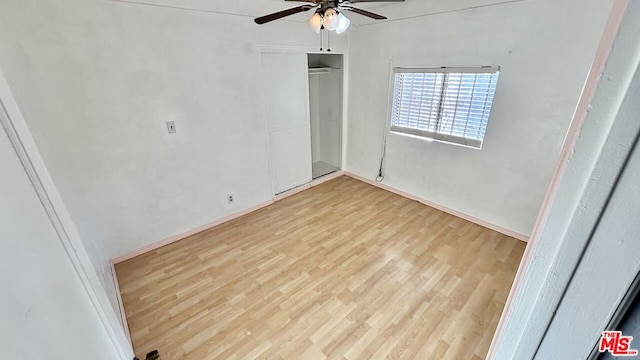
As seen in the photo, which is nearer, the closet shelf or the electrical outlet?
the electrical outlet

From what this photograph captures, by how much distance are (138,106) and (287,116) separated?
1.77m

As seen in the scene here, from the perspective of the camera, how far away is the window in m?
2.74

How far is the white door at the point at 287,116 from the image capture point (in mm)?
3293

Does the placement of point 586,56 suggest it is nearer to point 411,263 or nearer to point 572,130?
point 411,263

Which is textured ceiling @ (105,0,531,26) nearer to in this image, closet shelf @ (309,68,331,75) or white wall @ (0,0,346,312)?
white wall @ (0,0,346,312)

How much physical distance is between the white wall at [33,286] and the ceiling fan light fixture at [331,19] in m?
1.78

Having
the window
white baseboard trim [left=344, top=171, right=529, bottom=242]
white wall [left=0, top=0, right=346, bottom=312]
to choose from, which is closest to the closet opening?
white baseboard trim [left=344, top=171, right=529, bottom=242]

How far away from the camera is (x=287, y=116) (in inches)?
141

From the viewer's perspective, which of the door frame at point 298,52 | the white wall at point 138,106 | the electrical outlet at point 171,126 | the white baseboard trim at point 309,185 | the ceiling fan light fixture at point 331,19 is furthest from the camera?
the white baseboard trim at point 309,185

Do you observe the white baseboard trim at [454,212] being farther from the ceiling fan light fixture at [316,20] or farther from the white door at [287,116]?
the ceiling fan light fixture at [316,20]

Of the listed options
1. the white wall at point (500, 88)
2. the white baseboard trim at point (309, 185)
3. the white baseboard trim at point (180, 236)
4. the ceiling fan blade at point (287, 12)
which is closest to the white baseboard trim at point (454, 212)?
the white wall at point (500, 88)

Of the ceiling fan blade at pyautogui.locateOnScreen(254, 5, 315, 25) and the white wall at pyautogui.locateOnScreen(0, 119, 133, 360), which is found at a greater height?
the ceiling fan blade at pyautogui.locateOnScreen(254, 5, 315, 25)

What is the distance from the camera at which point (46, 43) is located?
1.88 metres

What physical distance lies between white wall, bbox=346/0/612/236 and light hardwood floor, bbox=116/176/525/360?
0.49 meters
